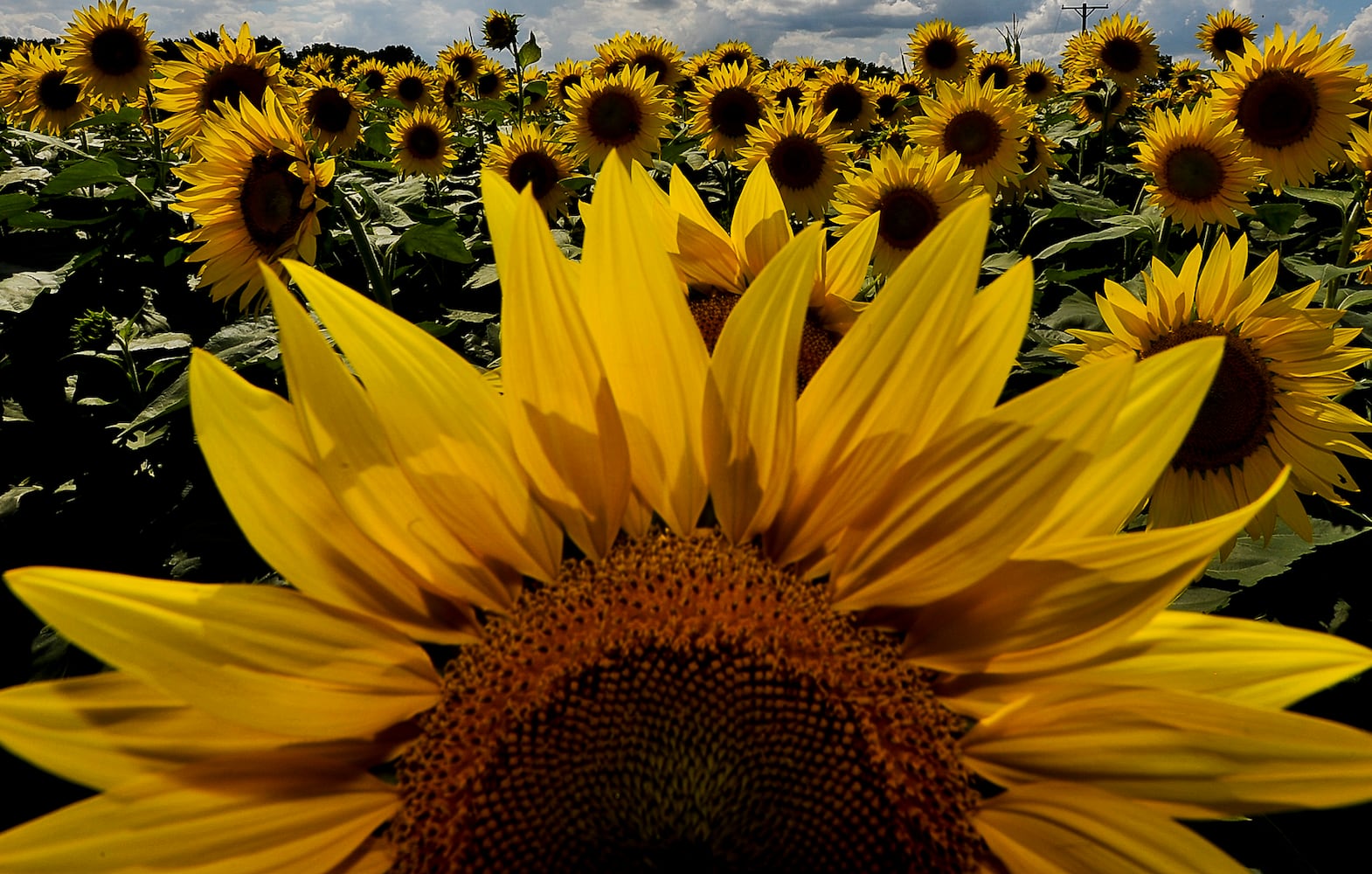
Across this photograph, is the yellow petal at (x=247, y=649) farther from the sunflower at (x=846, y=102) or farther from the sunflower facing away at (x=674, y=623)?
the sunflower at (x=846, y=102)

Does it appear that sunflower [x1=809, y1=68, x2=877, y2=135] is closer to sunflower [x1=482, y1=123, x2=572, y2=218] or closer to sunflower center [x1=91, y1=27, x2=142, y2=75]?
sunflower [x1=482, y1=123, x2=572, y2=218]

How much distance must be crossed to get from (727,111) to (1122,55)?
4.76 meters

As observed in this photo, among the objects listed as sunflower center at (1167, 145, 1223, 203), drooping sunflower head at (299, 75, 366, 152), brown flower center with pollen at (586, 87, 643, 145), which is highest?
brown flower center with pollen at (586, 87, 643, 145)

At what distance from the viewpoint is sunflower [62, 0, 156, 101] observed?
7.64m

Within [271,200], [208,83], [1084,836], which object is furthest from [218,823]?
[208,83]

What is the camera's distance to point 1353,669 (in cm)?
76

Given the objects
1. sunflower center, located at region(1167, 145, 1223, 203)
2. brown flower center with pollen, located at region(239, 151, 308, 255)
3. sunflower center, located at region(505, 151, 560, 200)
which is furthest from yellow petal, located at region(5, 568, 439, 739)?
sunflower center, located at region(505, 151, 560, 200)

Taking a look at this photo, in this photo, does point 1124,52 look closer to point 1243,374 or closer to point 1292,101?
point 1292,101

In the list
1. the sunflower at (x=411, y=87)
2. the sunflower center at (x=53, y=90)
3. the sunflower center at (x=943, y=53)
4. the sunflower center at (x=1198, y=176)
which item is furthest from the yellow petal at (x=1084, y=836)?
the sunflower at (x=411, y=87)

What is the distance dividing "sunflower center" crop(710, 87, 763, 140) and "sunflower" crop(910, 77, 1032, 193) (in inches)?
73.4

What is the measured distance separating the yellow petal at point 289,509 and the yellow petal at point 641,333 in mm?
289

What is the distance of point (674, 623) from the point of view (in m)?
0.94

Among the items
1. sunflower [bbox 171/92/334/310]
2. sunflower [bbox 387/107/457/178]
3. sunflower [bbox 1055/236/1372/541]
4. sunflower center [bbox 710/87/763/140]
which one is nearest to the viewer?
sunflower [bbox 1055/236/1372/541]

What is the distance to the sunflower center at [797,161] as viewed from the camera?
19.4ft
